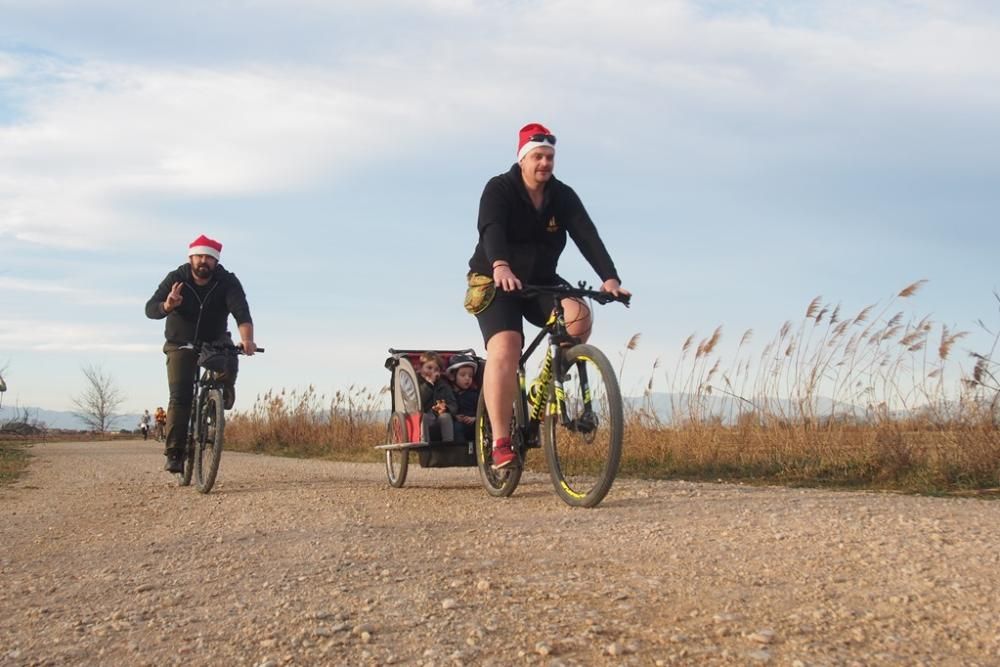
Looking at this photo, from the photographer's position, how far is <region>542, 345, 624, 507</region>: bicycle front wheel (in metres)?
5.30

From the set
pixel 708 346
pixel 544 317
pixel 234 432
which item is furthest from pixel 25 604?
pixel 234 432

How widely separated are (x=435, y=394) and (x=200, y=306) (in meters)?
2.17

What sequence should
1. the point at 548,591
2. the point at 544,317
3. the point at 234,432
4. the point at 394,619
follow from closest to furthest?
the point at 394,619, the point at 548,591, the point at 544,317, the point at 234,432

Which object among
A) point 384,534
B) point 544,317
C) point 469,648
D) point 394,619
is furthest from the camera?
point 544,317

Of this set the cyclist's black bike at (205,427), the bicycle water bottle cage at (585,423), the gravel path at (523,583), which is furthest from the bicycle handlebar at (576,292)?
the cyclist's black bike at (205,427)

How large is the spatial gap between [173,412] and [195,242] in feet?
4.58

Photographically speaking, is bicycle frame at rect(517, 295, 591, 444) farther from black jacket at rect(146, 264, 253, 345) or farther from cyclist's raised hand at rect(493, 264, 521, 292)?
black jacket at rect(146, 264, 253, 345)

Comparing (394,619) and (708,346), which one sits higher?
(708,346)

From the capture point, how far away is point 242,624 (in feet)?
10.0

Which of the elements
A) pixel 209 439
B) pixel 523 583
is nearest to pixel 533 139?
pixel 523 583

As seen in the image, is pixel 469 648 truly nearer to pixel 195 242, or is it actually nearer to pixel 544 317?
pixel 544 317

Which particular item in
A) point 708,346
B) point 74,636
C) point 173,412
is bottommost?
point 74,636

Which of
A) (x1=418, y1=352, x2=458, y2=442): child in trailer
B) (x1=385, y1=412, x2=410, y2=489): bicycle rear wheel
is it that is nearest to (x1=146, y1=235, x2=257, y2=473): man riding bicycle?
(x1=385, y1=412, x2=410, y2=489): bicycle rear wheel

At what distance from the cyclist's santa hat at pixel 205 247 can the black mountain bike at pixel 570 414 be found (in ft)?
10.6
